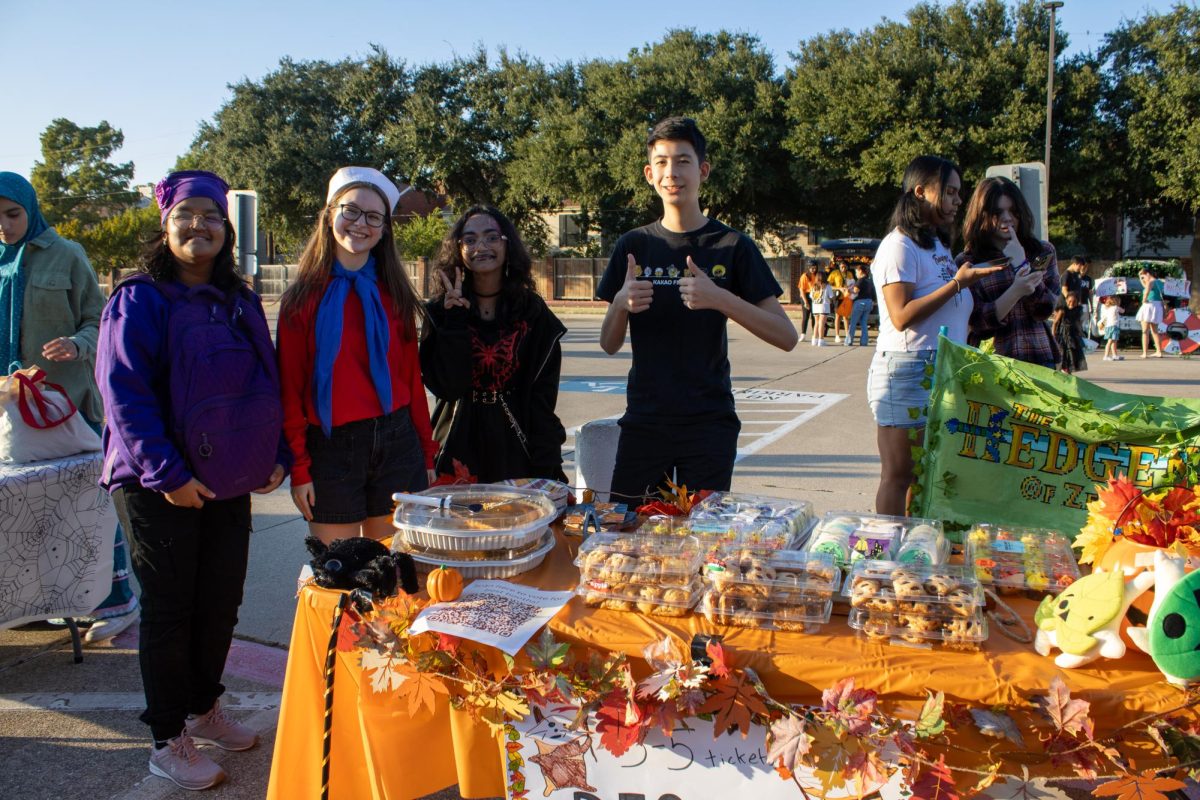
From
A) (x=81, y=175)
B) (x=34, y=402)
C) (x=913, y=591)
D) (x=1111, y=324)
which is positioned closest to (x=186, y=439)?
(x=34, y=402)

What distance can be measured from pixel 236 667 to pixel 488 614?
2.30 meters

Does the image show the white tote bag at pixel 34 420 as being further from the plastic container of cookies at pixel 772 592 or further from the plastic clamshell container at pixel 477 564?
the plastic container of cookies at pixel 772 592

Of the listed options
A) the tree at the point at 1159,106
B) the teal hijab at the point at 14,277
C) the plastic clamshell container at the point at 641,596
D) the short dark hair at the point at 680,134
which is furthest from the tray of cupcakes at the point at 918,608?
the tree at the point at 1159,106

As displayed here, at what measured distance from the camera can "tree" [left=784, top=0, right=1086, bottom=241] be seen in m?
25.9

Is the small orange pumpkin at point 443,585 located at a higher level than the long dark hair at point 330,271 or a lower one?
lower

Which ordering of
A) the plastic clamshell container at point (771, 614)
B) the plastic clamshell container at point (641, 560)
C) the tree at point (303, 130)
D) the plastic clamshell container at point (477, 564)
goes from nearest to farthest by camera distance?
1. the plastic clamshell container at point (771, 614)
2. the plastic clamshell container at point (641, 560)
3. the plastic clamshell container at point (477, 564)
4. the tree at point (303, 130)

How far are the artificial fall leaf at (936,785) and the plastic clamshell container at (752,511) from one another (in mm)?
790

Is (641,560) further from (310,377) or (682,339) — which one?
(310,377)

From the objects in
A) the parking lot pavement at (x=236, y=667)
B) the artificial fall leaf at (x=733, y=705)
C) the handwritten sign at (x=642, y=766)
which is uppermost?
the artificial fall leaf at (x=733, y=705)

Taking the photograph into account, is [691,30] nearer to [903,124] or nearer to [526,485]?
[903,124]

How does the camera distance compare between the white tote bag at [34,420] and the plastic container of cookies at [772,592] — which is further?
the white tote bag at [34,420]

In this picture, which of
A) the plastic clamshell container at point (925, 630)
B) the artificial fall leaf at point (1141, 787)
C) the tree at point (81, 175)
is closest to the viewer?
the artificial fall leaf at point (1141, 787)

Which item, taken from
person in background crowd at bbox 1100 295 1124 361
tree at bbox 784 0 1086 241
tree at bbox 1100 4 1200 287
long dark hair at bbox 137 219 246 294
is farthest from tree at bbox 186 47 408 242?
long dark hair at bbox 137 219 246 294

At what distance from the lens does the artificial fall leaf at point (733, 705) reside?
1.79m
